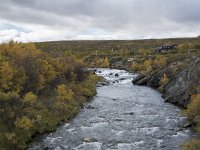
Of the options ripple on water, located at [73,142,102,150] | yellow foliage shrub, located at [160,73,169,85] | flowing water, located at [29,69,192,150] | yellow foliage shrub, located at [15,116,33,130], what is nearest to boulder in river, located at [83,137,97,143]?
flowing water, located at [29,69,192,150]

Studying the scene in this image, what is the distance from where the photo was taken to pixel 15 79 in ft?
167

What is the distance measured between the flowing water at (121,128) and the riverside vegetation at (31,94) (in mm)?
1638

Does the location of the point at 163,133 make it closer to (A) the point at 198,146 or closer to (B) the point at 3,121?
(A) the point at 198,146

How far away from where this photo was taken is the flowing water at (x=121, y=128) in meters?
35.4

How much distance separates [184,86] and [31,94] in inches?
1086

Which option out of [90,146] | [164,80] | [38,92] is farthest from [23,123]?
[164,80]

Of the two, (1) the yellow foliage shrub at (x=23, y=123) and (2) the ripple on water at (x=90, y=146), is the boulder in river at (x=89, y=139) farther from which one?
(1) the yellow foliage shrub at (x=23, y=123)

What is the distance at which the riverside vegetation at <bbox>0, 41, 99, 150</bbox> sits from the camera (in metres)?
34.8

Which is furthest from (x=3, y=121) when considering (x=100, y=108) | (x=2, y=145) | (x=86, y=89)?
(x=86, y=89)

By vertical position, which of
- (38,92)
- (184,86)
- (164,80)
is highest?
(184,86)

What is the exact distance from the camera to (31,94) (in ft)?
148

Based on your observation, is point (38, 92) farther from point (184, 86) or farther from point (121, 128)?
point (184, 86)

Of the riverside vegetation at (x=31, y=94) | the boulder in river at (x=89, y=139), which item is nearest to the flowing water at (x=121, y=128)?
the boulder in river at (x=89, y=139)

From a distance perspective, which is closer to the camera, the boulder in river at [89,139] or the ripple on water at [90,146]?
the ripple on water at [90,146]
